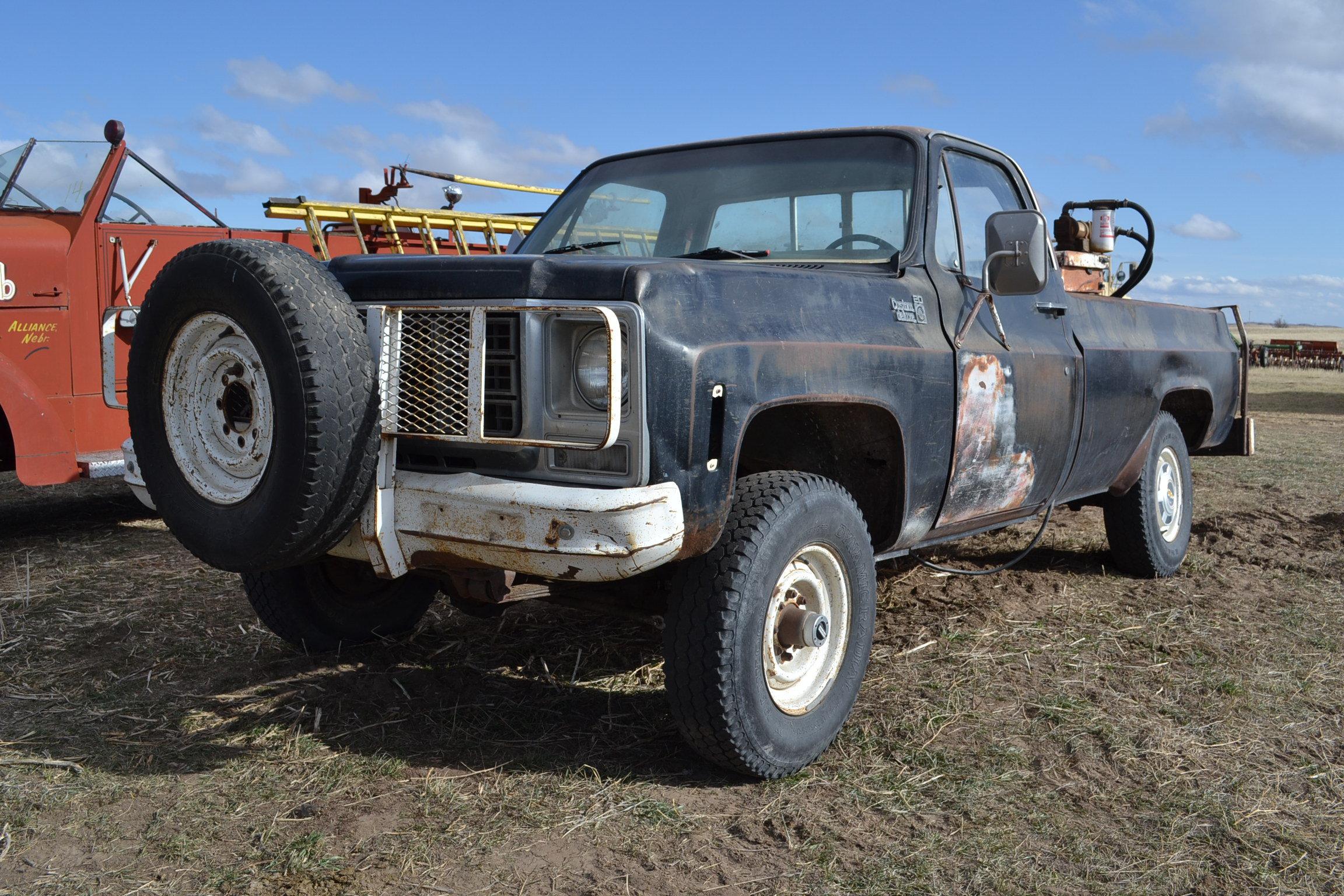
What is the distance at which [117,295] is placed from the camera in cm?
639

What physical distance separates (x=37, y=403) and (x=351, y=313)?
4.07 m

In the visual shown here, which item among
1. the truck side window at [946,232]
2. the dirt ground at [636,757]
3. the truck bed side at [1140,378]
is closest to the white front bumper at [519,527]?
the dirt ground at [636,757]

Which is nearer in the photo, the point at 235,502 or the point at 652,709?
the point at 235,502

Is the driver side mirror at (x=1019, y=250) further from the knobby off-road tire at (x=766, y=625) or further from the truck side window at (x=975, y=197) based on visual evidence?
the knobby off-road tire at (x=766, y=625)

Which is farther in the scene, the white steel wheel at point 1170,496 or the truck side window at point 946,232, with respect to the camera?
the white steel wheel at point 1170,496

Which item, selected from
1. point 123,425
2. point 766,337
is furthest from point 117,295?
point 766,337

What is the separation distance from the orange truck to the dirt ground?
1.13 metres

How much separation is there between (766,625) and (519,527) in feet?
2.58

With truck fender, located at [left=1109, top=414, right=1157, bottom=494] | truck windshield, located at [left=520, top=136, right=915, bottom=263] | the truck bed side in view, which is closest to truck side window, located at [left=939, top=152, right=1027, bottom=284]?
truck windshield, located at [left=520, top=136, right=915, bottom=263]

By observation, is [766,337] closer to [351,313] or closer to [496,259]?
[496,259]

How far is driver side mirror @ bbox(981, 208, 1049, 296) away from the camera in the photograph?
12.3 feet

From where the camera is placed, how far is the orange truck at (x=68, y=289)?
5.95m

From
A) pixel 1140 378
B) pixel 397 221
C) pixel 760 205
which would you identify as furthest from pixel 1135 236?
pixel 397 221

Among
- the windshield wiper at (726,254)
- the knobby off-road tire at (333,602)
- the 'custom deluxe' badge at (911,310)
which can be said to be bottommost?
the knobby off-road tire at (333,602)
